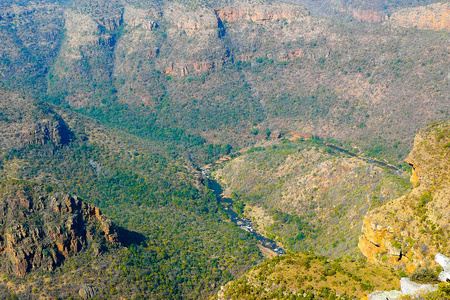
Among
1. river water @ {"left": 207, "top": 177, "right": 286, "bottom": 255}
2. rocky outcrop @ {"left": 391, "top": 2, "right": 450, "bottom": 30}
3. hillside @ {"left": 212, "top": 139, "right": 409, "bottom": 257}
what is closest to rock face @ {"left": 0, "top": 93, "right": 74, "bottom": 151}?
river water @ {"left": 207, "top": 177, "right": 286, "bottom": 255}

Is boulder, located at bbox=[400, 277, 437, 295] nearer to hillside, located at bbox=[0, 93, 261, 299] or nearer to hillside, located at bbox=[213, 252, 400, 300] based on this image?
hillside, located at bbox=[213, 252, 400, 300]

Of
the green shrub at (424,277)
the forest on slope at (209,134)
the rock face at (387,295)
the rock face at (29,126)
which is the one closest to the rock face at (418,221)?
the green shrub at (424,277)

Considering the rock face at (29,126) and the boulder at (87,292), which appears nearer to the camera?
the boulder at (87,292)

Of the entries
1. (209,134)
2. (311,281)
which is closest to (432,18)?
(209,134)

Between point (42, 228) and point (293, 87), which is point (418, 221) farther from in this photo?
point (293, 87)

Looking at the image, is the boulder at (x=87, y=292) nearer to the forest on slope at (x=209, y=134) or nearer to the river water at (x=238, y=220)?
the forest on slope at (x=209, y=134)

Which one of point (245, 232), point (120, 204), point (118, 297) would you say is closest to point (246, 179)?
point (245, 232)

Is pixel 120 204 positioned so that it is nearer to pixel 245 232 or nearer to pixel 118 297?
pixel 245 232
